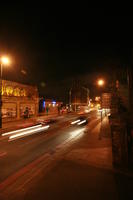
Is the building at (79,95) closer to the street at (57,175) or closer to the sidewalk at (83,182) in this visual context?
the street at (57,175)

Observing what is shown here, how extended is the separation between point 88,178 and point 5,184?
341 centimetres

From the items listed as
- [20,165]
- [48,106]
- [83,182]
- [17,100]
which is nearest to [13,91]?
[17,100]

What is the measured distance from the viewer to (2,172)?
21.6 feet

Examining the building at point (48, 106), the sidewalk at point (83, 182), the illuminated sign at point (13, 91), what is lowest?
the sidewalk at point (83, 182)

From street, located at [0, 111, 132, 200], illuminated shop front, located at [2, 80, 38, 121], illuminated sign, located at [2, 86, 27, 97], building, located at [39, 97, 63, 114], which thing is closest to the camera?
street, located at [0, 111, 132, 200]

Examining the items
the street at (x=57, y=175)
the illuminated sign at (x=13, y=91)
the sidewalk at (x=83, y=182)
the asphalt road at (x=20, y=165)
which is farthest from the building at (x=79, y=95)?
the sidewalk at (x=83, y=182)

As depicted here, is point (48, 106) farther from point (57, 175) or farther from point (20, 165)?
point (57, 175)

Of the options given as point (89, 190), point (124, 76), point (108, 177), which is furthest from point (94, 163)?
point (124, 76)

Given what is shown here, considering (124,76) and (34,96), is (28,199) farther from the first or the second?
(34,96)

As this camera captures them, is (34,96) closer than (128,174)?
No

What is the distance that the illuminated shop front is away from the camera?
25092 millimetres

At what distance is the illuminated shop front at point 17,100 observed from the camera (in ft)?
82.3

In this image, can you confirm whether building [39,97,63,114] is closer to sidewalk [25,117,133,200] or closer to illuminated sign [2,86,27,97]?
illuminated sign [2,86,27,97]

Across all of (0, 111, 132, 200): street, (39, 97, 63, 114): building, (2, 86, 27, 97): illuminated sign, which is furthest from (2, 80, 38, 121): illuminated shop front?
(0, 111, 132, 200): street
